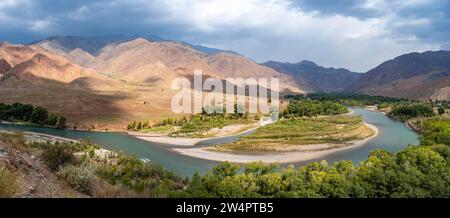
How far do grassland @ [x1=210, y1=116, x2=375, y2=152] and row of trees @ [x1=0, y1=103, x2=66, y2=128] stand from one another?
2022 inches

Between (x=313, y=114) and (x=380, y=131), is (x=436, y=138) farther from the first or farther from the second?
(x=313, y=114)

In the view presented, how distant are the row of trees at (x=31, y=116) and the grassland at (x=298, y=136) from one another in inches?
2022

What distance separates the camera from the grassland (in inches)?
2990

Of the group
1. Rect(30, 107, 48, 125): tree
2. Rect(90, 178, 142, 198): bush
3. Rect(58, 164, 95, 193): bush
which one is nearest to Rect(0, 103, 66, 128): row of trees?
Rect(30, 107, 48, 125): tree

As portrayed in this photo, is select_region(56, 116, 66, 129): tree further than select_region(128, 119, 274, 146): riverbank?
Yes

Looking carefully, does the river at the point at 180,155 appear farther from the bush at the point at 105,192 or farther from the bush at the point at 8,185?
the bush at the point at 8,185

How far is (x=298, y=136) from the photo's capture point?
85.1 m

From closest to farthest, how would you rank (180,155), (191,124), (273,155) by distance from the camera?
(180,155) < (273,155) < (191,124)

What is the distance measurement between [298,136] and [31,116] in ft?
223

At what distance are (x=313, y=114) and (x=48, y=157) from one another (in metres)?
114

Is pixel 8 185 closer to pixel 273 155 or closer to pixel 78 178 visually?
pixel 78 178

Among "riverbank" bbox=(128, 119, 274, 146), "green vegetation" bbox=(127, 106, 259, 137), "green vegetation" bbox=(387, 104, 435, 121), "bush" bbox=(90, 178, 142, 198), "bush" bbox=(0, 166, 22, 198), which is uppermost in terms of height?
"bush" bbox=(0, 166, 22, 198)

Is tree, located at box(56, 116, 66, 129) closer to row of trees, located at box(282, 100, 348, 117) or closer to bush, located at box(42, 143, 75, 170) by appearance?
row of trees, located at box(282, 100, 348, 117)

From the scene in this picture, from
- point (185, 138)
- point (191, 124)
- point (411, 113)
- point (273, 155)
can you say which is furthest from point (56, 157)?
point (411, 113)
